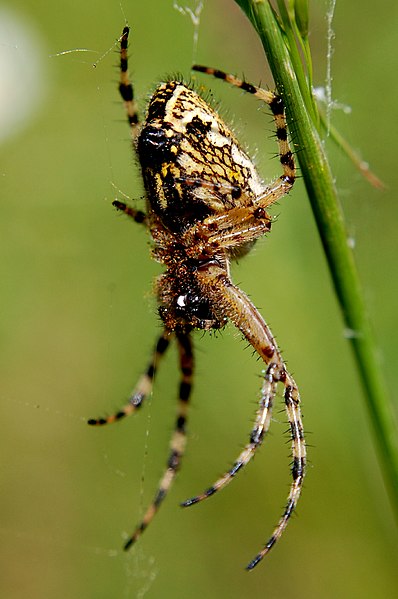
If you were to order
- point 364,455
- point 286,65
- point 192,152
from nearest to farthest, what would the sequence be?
1. point 286,65
2. point 192,152
3. point 364,455

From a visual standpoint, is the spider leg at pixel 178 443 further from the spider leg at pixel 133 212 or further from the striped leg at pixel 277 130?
the striped leg at pixel 277 130

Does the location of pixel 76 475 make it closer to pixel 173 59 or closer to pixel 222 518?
pixel 222 518

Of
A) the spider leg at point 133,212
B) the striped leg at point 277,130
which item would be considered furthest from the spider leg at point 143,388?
the striped leg at point 277,130

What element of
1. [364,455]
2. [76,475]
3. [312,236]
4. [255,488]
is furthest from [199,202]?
[76,475]

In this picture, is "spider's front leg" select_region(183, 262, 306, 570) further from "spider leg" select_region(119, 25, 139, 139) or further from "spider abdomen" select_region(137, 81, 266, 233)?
"spider leg" select_region(119, 25, 139, 139)

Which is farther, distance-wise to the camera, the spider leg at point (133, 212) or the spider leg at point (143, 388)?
the spider leg at point (143, 388)

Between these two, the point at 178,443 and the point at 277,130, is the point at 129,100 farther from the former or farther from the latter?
the point at 178,443
